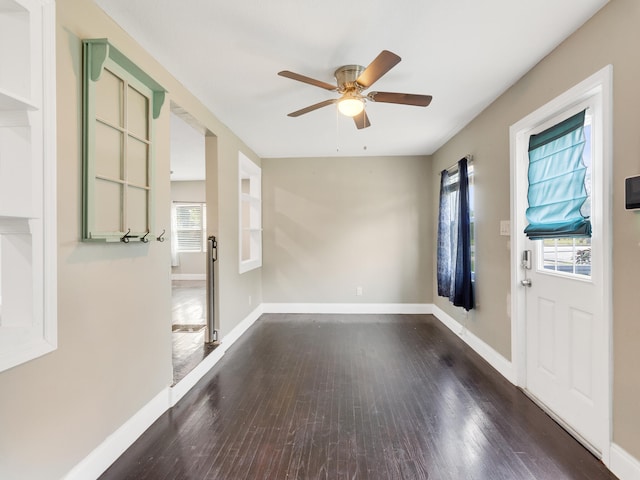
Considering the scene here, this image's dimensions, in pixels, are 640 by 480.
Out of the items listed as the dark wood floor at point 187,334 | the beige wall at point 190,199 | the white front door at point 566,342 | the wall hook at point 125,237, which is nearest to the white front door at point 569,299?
the white front door at point 566,342

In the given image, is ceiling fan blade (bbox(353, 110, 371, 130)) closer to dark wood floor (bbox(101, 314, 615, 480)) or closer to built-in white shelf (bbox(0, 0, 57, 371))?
built-in white shelf (bbox(0, 0, 57, 371))

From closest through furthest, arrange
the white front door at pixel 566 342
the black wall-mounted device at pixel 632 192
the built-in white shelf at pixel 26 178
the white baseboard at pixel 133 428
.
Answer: the built-in white shelf at pixel 26 178 < the black wall-mounted device at pixel 632 192 < the white baseboard at pixel 133 428 < the white front door at pixel 566 342

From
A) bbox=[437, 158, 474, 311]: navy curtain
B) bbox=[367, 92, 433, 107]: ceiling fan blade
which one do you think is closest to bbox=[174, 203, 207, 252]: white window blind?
bbox=[437, 158, 474, 311]: navy curtain

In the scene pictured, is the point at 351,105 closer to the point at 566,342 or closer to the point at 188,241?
the point at 566,342

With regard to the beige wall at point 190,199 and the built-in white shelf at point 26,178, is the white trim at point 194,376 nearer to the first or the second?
the built-in white shelf at point 26,178

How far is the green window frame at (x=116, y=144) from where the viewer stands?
1.55 m

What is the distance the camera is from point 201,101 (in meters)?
2.86

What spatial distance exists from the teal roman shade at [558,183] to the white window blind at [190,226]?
7.01m

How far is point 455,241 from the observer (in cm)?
384

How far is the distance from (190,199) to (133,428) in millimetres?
6466

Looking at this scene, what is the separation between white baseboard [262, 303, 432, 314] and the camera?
191 inches

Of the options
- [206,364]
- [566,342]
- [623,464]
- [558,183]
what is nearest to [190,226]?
[206,364]

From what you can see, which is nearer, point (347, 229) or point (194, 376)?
point (194, 376)

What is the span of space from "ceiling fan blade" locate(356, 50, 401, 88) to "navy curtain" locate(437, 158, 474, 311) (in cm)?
190
